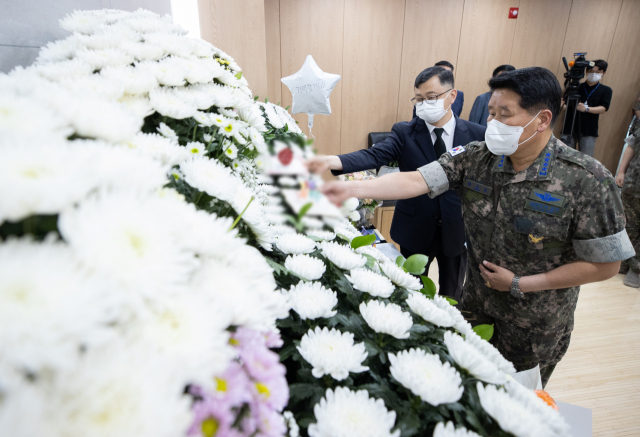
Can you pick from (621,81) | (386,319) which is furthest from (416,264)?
(621,81)

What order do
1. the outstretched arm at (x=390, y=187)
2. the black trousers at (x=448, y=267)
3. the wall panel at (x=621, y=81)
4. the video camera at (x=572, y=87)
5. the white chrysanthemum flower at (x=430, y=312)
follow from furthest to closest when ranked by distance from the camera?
the wall panel at (x=621, y=81) → the video camera at (x=572, y=87) → the black trousers at (x=448, y=267) → the outstretched arm at (x=390, y=187) → the white chrysanthemum flower at (x=430, y=312)

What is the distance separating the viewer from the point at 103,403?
0.19m

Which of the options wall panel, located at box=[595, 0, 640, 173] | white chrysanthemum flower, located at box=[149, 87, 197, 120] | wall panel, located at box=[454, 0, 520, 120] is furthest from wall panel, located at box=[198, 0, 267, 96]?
wall panel, located at box=[595, 0, 640, 173]

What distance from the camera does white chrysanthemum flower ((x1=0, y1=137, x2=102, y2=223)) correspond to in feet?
0.67

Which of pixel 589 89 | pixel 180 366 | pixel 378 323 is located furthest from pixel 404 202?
pixel 589 89

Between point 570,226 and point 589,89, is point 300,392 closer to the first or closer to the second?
point 570,226

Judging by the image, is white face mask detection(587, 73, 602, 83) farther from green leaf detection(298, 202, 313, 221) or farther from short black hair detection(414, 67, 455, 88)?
green leaf detection(298, 202, 313, 221)

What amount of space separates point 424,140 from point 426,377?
167cm

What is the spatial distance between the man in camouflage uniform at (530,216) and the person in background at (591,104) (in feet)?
14.8

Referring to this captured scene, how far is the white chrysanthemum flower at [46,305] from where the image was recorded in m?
0.17

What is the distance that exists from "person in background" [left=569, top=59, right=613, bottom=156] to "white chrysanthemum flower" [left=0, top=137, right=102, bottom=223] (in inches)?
231

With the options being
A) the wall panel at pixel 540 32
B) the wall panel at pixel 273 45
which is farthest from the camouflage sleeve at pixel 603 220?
the wall panel at pixel 540 32

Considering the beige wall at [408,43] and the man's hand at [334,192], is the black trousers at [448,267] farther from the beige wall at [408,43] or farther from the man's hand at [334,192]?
the beige wall at [408,43]

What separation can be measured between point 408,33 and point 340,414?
5259 millimetres
